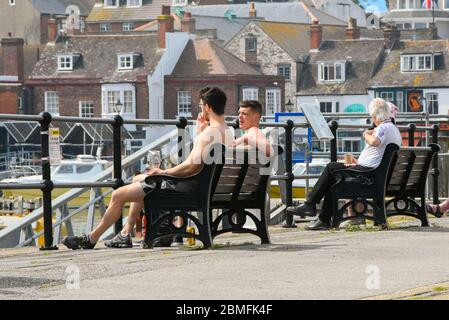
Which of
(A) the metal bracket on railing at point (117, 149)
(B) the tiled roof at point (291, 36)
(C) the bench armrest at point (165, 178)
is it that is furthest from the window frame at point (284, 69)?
(C) the bench armrest at point (165, 178)

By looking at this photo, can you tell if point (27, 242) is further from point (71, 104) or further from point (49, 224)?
point (71, 104)

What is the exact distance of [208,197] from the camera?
12328mm

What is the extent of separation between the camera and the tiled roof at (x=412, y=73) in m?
109

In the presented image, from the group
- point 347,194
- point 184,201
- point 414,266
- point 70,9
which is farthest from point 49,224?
point 70,9

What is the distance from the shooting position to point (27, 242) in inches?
717

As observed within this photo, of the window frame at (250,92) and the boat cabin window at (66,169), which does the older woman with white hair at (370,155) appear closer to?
the boat cabin window at (66,169)

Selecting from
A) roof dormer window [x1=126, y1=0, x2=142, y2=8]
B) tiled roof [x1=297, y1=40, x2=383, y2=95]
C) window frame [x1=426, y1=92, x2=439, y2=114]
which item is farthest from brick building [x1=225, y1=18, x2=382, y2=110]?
roof dormer window [x1=126, y1=0, x2=142, y2=8]

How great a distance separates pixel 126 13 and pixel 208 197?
472ft

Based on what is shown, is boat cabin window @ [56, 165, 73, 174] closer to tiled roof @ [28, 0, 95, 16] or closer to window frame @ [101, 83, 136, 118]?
window frame @ [101, 83, 136, 118]

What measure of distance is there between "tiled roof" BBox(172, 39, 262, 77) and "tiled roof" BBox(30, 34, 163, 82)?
6.55ft

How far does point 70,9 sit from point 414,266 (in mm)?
148163

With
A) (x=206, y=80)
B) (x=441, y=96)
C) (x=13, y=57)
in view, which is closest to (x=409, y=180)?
(x=441, y=96)

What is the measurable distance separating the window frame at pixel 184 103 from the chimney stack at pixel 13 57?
13695 mm
